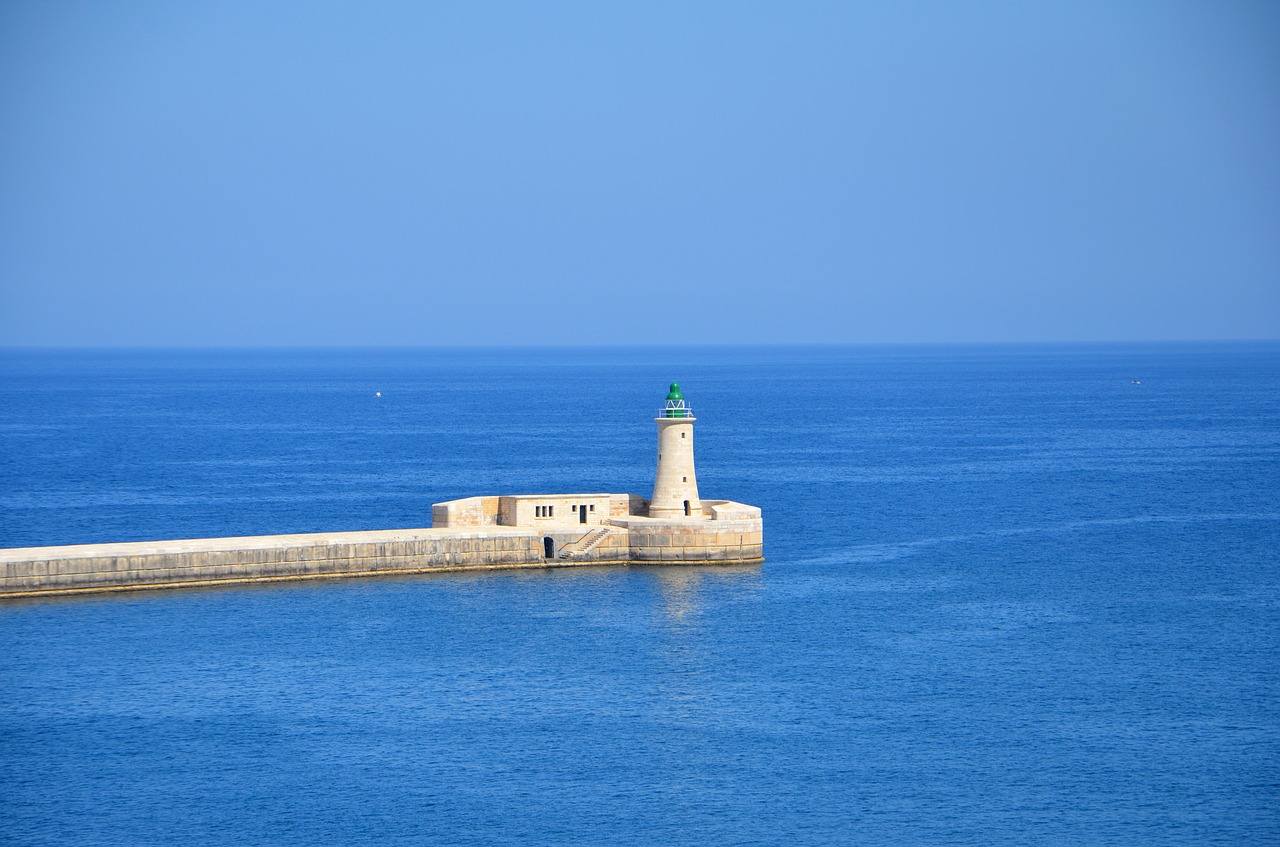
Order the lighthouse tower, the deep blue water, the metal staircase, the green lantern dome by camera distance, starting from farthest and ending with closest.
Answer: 1. the green lantern dome
2. the lighthouse tower
3. the metal staircase
4. the deep blue water

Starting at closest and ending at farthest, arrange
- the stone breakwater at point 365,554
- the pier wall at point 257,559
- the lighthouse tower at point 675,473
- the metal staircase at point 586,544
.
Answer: the pier wall at point 257,559
the stone breakwater at point 365,554
the metal staircase at point 586,544
the lighthouse tower at point 675,473

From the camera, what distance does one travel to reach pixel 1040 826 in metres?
37.9

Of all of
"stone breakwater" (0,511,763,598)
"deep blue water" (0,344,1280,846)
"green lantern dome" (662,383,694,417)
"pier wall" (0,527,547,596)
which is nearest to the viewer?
"deep blue water" (0,344,1280,846)

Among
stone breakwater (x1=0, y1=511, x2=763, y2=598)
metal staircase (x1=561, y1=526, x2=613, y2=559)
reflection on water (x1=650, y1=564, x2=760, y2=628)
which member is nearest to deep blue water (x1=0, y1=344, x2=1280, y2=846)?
reflection on water (x1=650, y1=564, x2=760, y2=628)

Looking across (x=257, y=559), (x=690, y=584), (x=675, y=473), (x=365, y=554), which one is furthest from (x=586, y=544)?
(x=257, y=559)

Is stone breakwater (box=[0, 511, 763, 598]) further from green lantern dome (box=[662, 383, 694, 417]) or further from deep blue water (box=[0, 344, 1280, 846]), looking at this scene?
green lantern dome (box=[662, 383, 694, 417])

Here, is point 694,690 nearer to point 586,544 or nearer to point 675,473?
point 586,544

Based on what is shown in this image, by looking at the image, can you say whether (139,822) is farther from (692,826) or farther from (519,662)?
(519,662)

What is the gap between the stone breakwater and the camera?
5794 centimetres

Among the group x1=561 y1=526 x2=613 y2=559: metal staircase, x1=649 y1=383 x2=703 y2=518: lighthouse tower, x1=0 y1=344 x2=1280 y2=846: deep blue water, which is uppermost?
x1=649 y1=383 x2=703 y2=518: lighthouse tower

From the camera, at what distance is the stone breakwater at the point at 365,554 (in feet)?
190

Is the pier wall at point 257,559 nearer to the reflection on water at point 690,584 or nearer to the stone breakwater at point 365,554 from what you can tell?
the stone breakwater at point 365,554

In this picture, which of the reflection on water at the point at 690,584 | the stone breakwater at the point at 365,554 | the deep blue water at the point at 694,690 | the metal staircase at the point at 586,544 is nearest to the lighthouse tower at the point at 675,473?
the stone breakwater at the point at 365,554

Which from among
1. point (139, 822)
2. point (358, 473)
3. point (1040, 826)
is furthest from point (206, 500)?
point (1040, 826)
